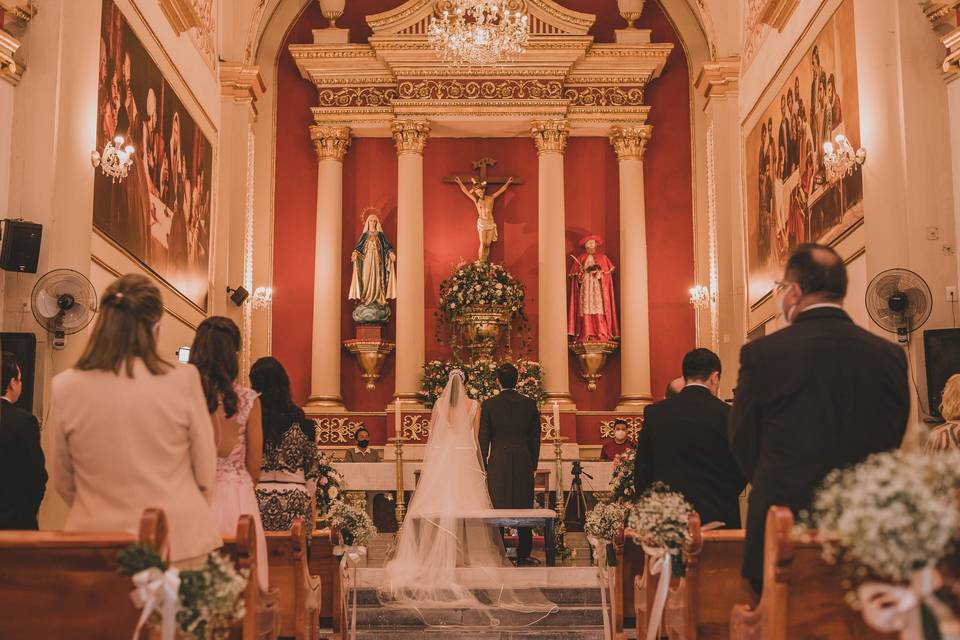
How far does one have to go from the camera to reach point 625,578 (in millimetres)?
6328

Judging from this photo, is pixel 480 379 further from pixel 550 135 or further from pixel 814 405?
pixel 814 405

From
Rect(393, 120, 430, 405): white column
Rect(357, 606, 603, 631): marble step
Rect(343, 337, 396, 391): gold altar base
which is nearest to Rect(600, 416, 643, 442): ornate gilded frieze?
Rect(393, 120, 430, 405): white column

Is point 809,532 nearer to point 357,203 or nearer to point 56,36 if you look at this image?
point 56,36

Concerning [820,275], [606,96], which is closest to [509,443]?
[820,275]

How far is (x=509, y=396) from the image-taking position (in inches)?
374

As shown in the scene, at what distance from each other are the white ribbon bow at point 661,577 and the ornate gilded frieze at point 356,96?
1227cm

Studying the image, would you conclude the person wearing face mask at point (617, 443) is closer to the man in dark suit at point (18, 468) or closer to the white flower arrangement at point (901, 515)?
the man in dark suit at point (18, 468)

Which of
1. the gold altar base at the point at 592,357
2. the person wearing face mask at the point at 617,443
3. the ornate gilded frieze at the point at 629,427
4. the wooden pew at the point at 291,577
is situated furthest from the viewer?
the gold altar base at the point at 592,357

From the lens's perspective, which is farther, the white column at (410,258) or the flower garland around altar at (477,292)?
the white column at (410,258)

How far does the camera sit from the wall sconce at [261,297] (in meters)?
15.4

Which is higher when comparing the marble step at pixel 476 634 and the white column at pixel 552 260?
the white column at pixel 552 260

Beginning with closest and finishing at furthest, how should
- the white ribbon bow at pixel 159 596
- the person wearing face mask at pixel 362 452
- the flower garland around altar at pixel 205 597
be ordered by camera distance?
the white ribbon bow at pixel 159 596 → the flower garland around altar at pixel 205 597 → the person wearing face mask at pixel 362 452

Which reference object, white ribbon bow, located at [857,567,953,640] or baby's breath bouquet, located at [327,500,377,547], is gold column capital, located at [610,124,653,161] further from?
white ribbon bow, located at [857,567,953,640]

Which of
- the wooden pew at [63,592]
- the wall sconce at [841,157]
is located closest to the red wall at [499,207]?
the wall sconce at [841,157]
